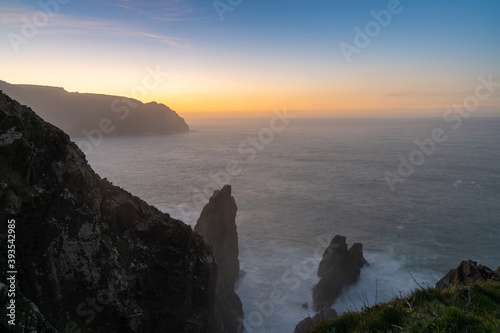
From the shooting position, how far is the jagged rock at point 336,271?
3250cm

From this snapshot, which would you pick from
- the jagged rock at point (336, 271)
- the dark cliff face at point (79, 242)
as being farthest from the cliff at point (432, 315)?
the jagged rock at point (336, 271)

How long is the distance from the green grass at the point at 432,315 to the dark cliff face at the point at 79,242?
27.1 ft

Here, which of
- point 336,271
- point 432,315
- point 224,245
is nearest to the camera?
point 432,315

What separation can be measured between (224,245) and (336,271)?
14016 mm

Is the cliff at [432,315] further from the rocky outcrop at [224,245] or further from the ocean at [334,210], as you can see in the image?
the rocky outcrop at [224,245]

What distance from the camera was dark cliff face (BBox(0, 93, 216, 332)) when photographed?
933cm

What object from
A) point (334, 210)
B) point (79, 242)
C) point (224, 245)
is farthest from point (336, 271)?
point (79, 242)

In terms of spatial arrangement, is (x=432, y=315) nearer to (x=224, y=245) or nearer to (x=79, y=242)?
(x=79, y=242)

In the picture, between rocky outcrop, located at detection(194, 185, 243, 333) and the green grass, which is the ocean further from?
the green grass

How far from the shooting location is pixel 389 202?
6512cm

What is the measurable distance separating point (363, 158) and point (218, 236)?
319 feet

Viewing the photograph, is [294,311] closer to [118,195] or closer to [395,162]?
[118,195]

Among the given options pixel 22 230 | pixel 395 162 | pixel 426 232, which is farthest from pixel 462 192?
pixel 22 230

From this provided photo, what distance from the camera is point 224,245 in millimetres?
34344
